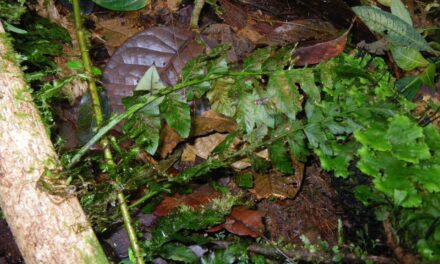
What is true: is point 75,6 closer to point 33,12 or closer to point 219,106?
point 33,12

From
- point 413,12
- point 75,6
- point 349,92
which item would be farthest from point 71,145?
point 413,12

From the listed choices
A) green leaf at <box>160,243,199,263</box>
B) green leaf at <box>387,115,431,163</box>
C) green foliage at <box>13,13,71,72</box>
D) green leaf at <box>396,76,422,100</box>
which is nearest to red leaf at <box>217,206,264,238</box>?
green leaf at <box>160,243,199,263</box>

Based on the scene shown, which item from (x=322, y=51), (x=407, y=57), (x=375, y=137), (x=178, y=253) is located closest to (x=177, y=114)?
(x=178, y=253)

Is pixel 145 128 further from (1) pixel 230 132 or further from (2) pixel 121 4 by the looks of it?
(2) pixel 121 4

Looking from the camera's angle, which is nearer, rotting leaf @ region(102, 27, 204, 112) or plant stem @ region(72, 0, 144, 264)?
plant stem @ region(72, 0, 144, 264)

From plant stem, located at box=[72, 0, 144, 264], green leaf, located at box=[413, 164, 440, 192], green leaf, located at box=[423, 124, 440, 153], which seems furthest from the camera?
green leaf, located at box=[423, 124, 440, 153]

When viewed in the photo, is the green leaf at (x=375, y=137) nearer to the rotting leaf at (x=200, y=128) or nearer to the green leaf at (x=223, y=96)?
the green leaf at (x=223, y=96)

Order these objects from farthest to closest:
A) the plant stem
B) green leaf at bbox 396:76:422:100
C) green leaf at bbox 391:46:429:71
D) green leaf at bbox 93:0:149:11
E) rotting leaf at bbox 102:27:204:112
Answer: green leaf at bbox 391:46:429:71, green leaf at bbox 396:76:422:100, rotting leaf at bbox 102:27:204:112, green leaf at bbox 93:0:149:11, the plant stem

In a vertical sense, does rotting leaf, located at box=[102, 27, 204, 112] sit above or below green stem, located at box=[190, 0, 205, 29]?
below

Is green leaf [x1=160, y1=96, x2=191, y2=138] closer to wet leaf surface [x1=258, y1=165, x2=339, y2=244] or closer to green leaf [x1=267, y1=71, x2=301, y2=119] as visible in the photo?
green leaf [x1=267, y1=71, x2=301, y2=119]
